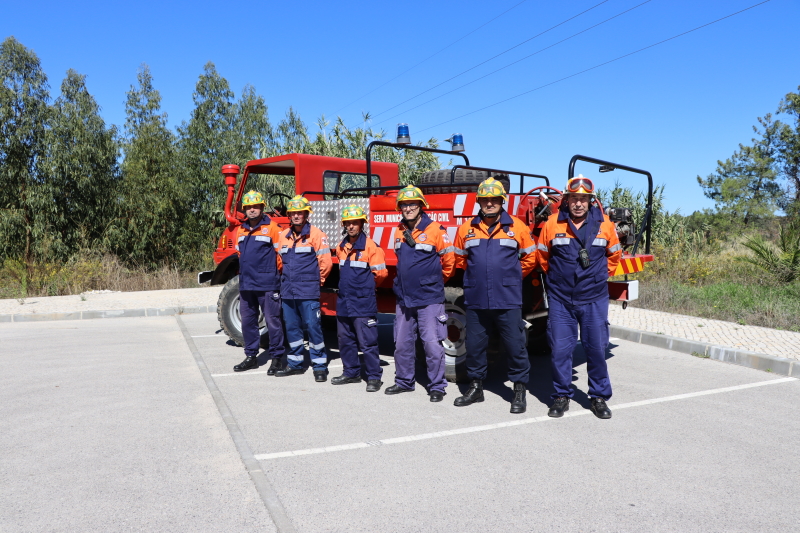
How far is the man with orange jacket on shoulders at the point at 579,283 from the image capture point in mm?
4527

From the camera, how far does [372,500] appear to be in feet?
10.4

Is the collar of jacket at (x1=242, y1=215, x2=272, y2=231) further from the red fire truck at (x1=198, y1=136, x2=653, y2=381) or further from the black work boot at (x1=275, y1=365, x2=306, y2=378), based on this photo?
the black work boot at (x1=275, y1=365, x2=306, y2=378)

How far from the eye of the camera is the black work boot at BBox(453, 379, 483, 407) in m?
4.99

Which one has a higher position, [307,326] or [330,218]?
[330,218]

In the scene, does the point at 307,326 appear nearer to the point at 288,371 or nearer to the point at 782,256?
the point at 288,371

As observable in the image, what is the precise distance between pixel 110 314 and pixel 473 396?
8460mm

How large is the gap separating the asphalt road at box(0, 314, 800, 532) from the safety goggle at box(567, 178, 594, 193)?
5.97 ft

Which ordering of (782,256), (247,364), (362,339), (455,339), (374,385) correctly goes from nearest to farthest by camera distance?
(374,385) < (362,339) < (455,339) < (247,364) < (782,256)

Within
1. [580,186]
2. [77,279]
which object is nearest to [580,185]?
[580,186]

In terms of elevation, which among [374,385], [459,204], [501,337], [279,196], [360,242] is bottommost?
[374,385]

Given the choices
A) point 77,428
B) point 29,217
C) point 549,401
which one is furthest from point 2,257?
point 549,401

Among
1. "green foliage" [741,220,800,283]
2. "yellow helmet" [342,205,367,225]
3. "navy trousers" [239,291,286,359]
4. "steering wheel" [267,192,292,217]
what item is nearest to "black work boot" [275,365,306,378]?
"navy trousers" [239,291,286,359]

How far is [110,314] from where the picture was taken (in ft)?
35.8

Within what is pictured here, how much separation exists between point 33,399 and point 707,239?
15.3 meters
